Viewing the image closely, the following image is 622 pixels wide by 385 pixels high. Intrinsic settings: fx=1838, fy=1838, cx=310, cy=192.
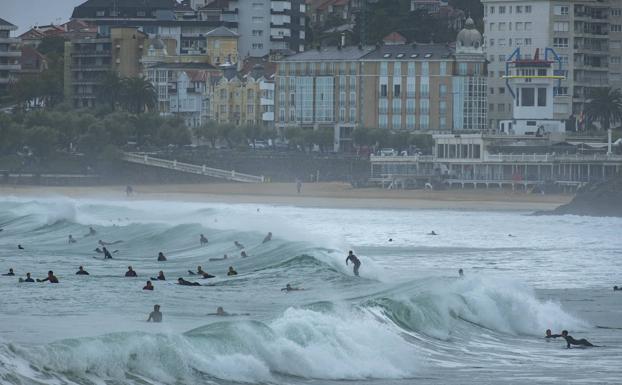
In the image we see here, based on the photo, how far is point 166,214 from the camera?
3327 inches

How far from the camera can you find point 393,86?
135375 millimetres

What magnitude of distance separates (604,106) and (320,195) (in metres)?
33.8

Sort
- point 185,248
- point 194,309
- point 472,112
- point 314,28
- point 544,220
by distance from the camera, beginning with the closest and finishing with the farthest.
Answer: point 194,309, point 185,248, point 544,220, point 472,112, point 314,28

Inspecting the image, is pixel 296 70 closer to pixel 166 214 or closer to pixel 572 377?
pixel 166 214

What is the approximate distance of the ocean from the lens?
32.7 metres

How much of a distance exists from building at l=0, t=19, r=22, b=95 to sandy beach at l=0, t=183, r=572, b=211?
4483cm

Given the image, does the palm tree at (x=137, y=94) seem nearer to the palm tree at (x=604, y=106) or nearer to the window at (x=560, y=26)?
the window at (x=560, y=26)

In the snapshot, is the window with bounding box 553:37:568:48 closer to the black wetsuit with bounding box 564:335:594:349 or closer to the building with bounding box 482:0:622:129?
the building with bounding box 482:0:622:129

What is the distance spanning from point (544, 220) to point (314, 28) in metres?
94.5

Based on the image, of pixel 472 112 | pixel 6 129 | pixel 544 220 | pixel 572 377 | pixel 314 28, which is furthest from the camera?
pixel 314 28

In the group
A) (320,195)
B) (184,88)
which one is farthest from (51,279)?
(184,88)

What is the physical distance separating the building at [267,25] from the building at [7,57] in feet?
63.1

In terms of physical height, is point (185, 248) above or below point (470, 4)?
below

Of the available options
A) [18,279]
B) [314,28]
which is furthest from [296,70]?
[18,279]
